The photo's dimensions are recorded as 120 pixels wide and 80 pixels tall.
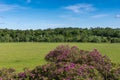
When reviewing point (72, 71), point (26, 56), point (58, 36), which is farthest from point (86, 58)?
point (58, 36)

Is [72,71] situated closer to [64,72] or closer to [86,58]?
[64,72]

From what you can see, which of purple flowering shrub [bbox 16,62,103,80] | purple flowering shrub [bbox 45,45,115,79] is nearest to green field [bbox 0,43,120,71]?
purple flowering shrub [bbox 45,45,115,79]

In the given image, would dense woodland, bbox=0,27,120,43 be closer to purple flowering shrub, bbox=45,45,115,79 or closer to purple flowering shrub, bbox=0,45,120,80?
purple flowering shrub, bbox=45,45,115,79

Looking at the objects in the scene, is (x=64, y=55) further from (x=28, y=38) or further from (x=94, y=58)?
(x=28, y=38)

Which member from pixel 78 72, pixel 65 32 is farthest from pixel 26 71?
pixel 65 32

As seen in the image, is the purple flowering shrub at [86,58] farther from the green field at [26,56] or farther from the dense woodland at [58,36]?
the dense woodland at [58,36]

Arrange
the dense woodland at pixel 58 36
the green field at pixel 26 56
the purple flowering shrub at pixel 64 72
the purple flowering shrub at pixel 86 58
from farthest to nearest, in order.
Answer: the dense woodland at pixel 58 36
the green field at pixel 26 56
the purple flowering shrub at pixel 86 58
the purple flowering shrub at pixel 64 72

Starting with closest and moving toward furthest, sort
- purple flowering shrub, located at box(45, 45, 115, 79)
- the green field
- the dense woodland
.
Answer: purple flowering shrub, located at box(45, 45, 115, 79)
the green field
the dense woodland

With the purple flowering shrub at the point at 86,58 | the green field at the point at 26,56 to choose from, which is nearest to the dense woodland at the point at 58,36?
the green field at the point at 26,56
